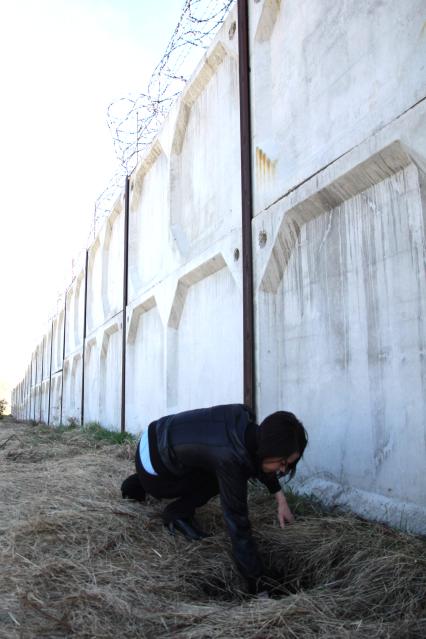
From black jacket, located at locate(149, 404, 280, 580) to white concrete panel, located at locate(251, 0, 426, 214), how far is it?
6.78 feet

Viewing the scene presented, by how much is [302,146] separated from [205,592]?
3266 millimetres

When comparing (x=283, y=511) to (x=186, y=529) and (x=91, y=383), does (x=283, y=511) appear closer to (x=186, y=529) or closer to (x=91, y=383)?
(x=186, y=529)

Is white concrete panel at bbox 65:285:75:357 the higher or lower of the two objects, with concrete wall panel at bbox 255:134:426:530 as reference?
higher

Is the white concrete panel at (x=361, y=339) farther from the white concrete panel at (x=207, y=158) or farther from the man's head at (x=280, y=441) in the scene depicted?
the white concrete panel at (x=207, y=158)

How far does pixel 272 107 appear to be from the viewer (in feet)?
16.9

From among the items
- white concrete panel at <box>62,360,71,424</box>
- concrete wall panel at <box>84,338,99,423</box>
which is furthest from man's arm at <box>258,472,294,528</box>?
white concrete panel at <box>62,360,71,424</box>

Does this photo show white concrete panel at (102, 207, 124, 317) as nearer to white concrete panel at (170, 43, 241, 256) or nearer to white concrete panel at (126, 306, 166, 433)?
white concrete panel at (126, 306, 166, 433)

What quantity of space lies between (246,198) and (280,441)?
3.14 m

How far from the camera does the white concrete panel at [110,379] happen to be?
1079cm

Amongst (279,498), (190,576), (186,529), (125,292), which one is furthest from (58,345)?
(190,576)

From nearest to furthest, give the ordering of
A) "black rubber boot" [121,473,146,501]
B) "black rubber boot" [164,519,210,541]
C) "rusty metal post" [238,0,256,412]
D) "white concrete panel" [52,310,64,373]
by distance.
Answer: "black rubber boot" [164,519,210,541]
"black rubber boot" [121,473,146,501]
"rusty metal post" [238,0,256,412]
"white concrete panel" [52,310,64,373]

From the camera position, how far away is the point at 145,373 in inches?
348

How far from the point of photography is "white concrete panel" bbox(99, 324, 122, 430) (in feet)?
35.4

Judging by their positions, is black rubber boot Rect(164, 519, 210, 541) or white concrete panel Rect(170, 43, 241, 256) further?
white concrete panel Rect(170, 43, 241, 256)
